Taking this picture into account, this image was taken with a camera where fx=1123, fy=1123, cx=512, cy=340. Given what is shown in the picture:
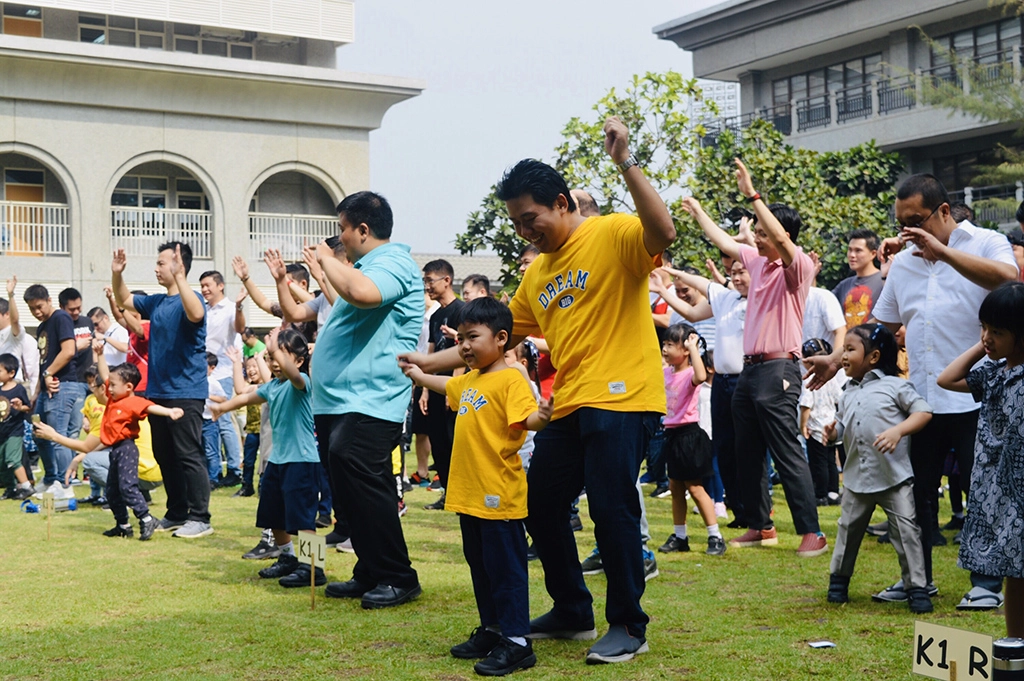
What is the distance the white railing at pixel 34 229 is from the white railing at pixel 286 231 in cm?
472

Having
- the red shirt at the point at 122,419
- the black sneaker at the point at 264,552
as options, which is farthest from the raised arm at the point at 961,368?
the red shirt at the point at 122,419

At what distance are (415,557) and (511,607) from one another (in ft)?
9.81

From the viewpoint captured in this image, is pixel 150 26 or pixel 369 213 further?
pixel 150 26

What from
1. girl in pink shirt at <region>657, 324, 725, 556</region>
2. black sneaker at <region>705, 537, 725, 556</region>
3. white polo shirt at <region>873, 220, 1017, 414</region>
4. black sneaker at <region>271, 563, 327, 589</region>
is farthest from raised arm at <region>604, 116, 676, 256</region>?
black sneaker at <region>705, 537, 725, 556</region>

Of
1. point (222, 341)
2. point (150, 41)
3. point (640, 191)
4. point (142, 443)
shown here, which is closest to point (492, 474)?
point (640, 191)

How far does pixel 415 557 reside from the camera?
25.9ft

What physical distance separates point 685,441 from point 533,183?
3.56m

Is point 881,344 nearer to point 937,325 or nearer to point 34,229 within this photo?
point 937,325

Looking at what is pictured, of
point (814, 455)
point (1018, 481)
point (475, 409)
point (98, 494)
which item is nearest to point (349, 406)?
point (475, 409)

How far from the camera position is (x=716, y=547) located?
777 cm

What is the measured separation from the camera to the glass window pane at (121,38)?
99.1ft

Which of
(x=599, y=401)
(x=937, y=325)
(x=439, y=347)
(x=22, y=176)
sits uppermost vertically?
(x=22, y=176)

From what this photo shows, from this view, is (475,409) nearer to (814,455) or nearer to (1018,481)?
(1018,481)

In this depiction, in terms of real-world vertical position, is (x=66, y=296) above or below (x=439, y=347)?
above
